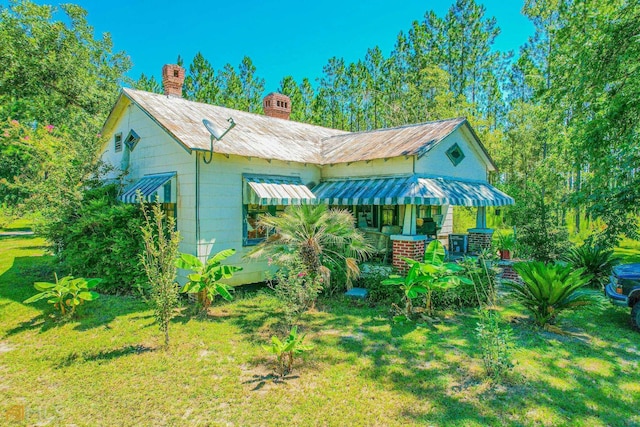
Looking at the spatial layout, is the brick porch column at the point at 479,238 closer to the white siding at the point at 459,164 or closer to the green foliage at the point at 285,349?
the white siding at the point at 459,164

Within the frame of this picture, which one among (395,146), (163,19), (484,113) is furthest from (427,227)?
(484,113)

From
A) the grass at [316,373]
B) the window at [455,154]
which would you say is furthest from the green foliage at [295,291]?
the window at [455,154]

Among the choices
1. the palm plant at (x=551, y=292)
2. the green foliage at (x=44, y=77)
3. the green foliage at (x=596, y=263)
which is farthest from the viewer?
the green foliage at (x=44, y=77)

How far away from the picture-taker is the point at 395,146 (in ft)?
42.4

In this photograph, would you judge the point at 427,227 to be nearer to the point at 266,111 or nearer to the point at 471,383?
the point at 471,383

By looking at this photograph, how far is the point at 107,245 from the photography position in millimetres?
11047

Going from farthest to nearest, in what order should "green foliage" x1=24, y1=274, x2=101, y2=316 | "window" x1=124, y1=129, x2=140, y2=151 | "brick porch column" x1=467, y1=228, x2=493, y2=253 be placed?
"brick porch column" x1=467, y1=228, x2=493, y2=253, "window" x1=124, y1=129, x2=140, y2=151, "green foliage" x1=24, y1=274, x2=101, y2=316

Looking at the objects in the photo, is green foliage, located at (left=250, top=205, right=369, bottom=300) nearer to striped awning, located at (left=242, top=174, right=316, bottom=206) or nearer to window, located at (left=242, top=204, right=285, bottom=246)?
striped awning, located at (left=242, top=174, right=316, bottom=206)

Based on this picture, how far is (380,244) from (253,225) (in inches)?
186

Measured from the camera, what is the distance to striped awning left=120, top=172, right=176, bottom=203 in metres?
10.6

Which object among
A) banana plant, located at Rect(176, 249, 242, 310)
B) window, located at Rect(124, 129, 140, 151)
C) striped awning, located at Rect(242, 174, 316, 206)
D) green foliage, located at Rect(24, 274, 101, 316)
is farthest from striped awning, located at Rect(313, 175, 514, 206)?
green foliage, located at Rect(24, 274, 101, 316)

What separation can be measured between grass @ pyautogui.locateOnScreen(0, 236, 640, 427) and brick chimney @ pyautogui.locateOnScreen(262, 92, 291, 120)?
13909mm

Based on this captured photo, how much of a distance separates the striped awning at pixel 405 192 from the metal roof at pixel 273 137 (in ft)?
3.03

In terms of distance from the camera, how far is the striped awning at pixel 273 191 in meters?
11.1
